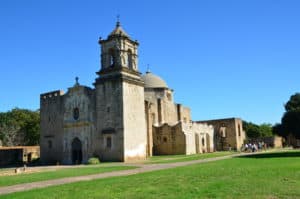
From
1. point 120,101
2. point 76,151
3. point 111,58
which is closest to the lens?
point 120,101

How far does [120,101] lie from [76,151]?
815 cm

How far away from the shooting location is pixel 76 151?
38.2 m

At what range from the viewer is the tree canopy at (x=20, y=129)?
60750 millimetres

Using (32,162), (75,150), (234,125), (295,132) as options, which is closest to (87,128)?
(75,150)

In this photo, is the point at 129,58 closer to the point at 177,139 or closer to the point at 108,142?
the point at 108,142

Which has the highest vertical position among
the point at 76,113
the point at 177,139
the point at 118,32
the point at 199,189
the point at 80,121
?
the point at 118,32

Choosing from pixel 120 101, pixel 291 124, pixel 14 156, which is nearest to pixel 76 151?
pixel 120 101

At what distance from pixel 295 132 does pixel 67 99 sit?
23797mm

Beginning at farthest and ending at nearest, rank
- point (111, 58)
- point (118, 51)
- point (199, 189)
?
point (111, 58) → point (118, 51) → point (199, 189)

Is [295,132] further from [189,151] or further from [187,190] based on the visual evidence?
[187,190]

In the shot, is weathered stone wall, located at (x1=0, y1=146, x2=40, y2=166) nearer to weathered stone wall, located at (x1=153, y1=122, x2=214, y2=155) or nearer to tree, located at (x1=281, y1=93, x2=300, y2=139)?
weathered stone wall, located at (x1=153, y1=122, x2=214, y2=155)

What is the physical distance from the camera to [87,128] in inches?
1464

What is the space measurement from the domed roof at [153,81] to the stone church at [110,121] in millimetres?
8655

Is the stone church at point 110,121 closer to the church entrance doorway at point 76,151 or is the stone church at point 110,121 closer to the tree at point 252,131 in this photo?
the church entrance doorway at point 76,151
